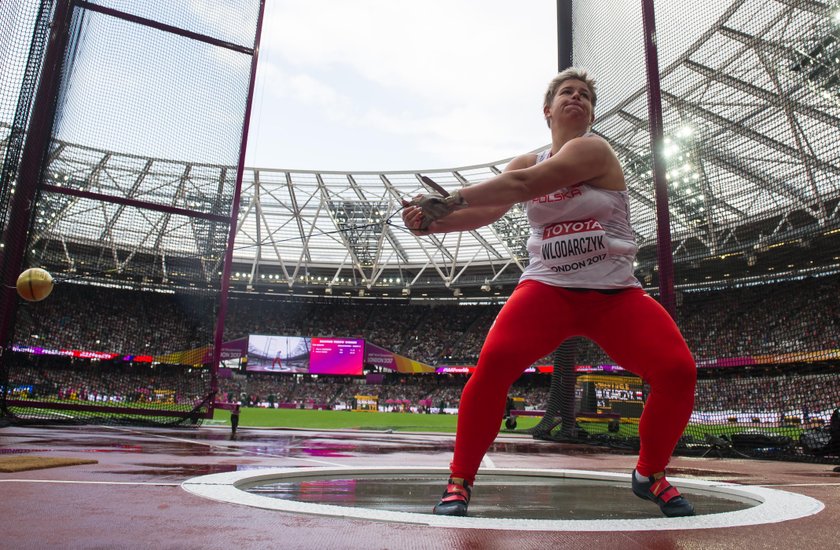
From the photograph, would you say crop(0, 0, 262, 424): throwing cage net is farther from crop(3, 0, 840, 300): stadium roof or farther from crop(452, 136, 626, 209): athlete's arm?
crop(452, 136, 626, 209): athlete's arm

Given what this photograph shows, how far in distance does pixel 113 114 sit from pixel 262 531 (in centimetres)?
874

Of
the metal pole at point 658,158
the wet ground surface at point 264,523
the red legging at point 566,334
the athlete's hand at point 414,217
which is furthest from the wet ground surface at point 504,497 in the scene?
the metal pole at point 658,158

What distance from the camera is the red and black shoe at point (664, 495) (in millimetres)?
1940

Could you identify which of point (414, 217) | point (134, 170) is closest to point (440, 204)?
point (414, 217)

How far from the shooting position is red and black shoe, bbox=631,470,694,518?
1940 millimetres

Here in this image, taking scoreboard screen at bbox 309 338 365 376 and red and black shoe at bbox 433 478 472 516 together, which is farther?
scoreboard screen at bbox 309 338 365 376

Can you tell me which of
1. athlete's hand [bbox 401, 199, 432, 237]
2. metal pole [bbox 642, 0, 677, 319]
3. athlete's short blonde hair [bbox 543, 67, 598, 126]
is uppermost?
metal pole [bbox 642, 0, 677, 319]

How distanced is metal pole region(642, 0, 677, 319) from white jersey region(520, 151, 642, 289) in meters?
4.65

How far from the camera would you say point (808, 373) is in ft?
59.6

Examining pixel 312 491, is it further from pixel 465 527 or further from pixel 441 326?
A: pixel 441 326

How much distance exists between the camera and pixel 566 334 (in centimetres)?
221

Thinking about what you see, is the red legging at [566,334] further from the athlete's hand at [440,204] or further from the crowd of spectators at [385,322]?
the crowd of spectators at [385,322]

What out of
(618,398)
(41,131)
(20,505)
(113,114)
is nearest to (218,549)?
(20,505)

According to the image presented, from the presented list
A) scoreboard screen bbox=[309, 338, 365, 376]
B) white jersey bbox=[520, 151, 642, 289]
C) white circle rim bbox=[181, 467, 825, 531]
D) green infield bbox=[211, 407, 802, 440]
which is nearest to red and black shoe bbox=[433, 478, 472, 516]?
white circle rim bbox=[181, 467, 825, 531]
